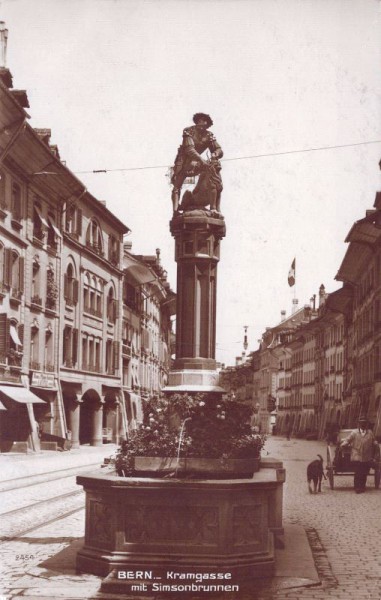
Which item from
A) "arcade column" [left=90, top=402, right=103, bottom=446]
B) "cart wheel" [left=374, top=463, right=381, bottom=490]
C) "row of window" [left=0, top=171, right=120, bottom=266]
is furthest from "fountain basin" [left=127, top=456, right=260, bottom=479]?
"arcade column" [left=90, top=402, right=103, bottom=446]

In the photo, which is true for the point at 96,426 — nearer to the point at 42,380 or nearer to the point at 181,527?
the point at 42,380

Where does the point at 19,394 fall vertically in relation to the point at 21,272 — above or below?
below

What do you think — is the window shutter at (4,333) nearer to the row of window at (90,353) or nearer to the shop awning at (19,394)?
the shop awning at (19,394)

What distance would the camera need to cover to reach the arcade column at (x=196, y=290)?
38.0 feet

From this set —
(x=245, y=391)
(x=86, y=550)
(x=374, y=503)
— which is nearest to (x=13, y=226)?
(x=374, y=503)

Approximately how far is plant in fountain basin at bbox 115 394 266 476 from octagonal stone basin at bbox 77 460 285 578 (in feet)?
1.94

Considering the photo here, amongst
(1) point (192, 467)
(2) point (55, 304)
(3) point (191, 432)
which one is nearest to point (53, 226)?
(2) point (55, 304)

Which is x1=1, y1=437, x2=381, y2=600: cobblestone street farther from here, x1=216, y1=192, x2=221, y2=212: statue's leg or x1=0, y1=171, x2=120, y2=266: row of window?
x1=0, y1=171, x2=120, y2=266: row of window

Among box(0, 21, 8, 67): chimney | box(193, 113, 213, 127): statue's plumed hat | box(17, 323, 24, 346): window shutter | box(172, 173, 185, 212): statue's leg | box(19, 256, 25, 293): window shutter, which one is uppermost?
box(0, 21, 8, 67): chimney

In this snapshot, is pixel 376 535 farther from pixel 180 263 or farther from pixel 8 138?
pixel 8 138

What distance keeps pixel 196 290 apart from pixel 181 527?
322cm

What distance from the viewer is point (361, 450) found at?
20297 millimetres

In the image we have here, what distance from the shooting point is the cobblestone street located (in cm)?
878

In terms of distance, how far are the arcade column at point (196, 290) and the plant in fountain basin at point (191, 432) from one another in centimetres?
89
